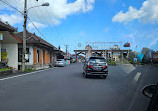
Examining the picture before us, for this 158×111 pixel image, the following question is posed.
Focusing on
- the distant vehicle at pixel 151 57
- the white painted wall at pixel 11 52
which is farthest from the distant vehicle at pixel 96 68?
the white painted wall at pixel 11 52

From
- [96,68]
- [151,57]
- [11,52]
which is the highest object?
[11,52]

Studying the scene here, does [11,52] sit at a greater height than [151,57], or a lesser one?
greater

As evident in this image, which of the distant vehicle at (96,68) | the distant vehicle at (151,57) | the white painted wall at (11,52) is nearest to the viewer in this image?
the distant vehicle at (151,57)

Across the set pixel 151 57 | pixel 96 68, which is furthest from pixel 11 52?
pixel 151 57

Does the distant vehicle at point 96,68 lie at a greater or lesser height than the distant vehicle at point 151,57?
lesser

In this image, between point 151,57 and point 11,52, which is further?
point 11,52

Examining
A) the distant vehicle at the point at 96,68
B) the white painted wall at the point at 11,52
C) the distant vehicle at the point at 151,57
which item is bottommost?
the distant vehicle at the point at 96,68

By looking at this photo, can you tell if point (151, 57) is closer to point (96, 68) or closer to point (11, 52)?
point (96, 68)

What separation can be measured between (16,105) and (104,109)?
261 centimetres

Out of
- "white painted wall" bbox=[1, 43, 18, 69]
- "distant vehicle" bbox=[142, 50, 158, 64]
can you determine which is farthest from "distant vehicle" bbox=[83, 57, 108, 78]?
"white painted wall" bbox=[1, 43, 18, 69]

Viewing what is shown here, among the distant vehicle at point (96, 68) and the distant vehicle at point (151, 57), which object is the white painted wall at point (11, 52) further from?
the distant vehicle at point (151, 57)

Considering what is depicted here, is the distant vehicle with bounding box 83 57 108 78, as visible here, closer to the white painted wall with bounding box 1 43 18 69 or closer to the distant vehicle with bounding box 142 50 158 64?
the distant vehicle with bounding box 142 50 158 64

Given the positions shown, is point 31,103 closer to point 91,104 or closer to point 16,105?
point 16,105

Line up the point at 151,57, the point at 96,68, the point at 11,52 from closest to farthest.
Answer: the point at 151,57
the point at 96,68
the point at 11,52
